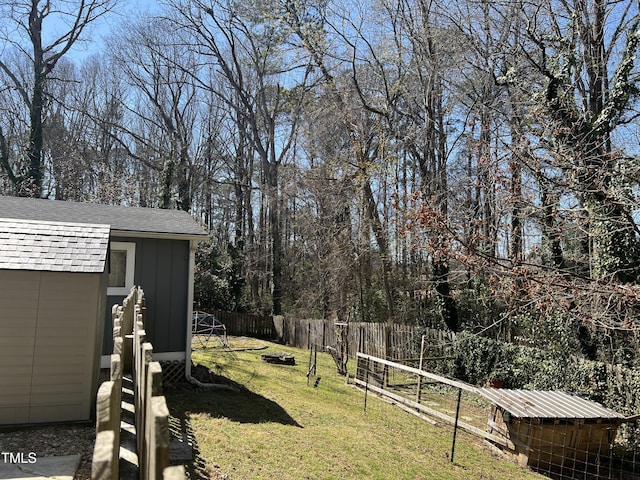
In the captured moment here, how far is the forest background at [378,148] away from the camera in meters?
7.32

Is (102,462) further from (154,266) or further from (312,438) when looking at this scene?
(154,266)

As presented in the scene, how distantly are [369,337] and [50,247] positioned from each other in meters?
11.2

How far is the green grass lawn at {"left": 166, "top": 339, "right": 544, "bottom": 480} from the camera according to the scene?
17.7 feet

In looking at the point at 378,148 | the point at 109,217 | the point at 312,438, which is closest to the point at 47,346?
the point at 312,438

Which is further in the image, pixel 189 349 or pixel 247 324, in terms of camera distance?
pixel 247 324

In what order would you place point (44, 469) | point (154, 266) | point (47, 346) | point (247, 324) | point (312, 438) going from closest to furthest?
1. point (44, 469)
2. point (47, 346)
3. point (312, 438)
4. point (154, 266)
5. point (247, 324)

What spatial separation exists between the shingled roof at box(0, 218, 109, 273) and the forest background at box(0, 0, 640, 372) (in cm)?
465

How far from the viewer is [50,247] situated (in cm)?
600

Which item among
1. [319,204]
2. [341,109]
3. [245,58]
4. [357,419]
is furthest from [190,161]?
[357,419]

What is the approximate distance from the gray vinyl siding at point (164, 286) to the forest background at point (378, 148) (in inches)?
191

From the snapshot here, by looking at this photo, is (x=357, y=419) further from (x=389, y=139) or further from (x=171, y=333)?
(x=389, y=139)

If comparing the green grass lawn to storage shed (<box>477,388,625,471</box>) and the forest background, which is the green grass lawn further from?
the forest background

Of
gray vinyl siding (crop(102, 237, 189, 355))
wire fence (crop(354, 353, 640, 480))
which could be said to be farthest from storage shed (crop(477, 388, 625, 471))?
gray vinyl siding (crop(102, 237, 189, 355))

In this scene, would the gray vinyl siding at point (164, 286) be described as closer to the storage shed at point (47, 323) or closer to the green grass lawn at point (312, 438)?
the green grass lawn at point (312, 438)
